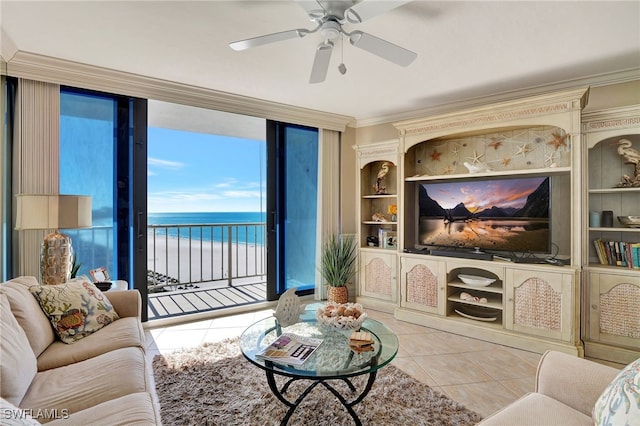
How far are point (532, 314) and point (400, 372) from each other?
4.66 feet

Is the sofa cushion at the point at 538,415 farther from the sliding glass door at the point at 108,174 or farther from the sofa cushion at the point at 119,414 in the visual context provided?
the sliding glass door at the point at 108,174

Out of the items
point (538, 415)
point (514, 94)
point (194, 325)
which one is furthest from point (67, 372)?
point (514, 94)

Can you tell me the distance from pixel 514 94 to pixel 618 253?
1764 mm

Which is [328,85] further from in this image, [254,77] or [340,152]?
[340,152]

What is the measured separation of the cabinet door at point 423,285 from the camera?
11.5 feet

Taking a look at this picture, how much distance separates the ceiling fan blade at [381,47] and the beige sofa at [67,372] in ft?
6.78

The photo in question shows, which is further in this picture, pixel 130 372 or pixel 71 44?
pixel 71 44

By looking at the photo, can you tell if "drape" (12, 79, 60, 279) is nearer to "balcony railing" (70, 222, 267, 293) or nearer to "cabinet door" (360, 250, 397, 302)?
"balcony railing" (70, 222, 267, 293)

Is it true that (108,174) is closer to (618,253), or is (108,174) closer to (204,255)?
(204,255)

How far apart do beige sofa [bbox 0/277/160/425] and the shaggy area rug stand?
0.47m

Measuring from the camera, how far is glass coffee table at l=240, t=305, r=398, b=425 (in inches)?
64.1

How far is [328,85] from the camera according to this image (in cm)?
330

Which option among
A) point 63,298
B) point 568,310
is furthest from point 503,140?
point 63,298

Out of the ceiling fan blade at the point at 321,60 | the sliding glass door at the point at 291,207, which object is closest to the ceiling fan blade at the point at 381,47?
the ceiling fan blade at the point at 321,60
